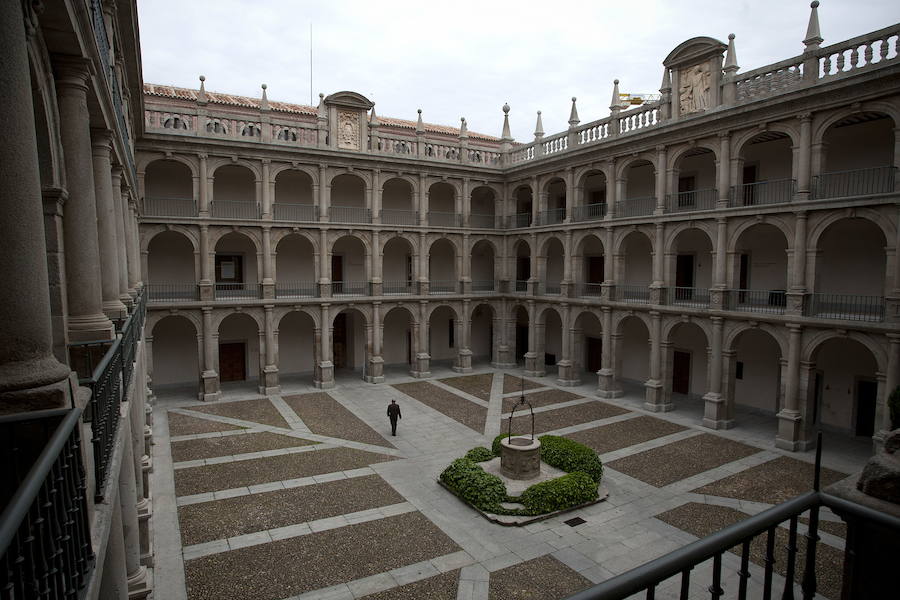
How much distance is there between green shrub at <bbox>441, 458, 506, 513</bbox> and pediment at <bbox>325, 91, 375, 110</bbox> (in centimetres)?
1905

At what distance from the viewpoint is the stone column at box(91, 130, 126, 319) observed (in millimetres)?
8891

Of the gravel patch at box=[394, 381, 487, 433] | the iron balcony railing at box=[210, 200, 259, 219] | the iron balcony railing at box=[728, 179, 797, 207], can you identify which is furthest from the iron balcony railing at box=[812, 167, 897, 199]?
the iron balcony railing at box=[210, 200, 259, 219]

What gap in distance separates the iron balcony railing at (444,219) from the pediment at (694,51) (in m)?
12.9

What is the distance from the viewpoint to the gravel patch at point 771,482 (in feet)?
48.1

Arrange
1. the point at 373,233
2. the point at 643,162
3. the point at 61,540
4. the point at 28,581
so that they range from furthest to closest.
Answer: the point at 373,233 → the point at 643,162 → the point at 61,540 → the point at 28,581

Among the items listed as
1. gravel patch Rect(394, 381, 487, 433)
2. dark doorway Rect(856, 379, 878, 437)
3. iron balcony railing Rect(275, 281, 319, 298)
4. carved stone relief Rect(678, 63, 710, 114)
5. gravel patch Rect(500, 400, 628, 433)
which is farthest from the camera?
iron balcony railing Rect(275, 281, 319, 298)

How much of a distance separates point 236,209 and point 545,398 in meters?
17.2

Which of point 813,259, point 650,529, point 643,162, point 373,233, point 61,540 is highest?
point 643,162

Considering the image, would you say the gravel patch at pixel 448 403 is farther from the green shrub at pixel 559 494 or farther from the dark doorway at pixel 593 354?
the dark doorway at pixel 593 354

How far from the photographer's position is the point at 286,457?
16969 mm

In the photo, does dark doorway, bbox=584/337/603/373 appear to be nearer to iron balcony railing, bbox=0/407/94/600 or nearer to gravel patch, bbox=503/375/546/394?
gravel patch, bbox=503/375/546/394

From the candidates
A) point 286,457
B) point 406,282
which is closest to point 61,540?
point 286,457

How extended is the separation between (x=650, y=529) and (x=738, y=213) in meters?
12.9

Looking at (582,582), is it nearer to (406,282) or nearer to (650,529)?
(650,529)
